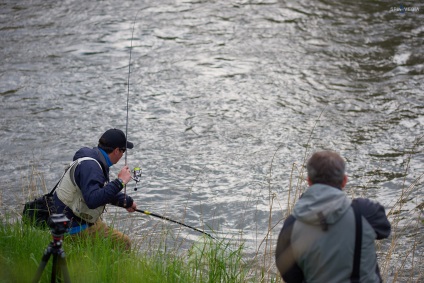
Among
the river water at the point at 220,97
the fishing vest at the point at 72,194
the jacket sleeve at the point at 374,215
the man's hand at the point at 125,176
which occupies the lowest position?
the river water at the point at 220,97

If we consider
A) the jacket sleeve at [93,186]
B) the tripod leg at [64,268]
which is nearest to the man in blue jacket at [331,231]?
the tripod leg at [64,268]

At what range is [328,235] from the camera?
361 cm

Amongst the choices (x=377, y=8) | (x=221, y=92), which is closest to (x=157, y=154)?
(x=221, y=92)

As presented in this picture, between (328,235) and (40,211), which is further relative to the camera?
(40,211)

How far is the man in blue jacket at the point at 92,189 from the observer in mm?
5387

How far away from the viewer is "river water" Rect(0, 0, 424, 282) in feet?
29.0

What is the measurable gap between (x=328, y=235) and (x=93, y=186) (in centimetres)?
229

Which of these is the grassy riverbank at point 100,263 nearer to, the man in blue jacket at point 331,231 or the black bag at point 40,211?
the black bag at point 40,211

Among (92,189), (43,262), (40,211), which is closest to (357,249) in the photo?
(43,262)

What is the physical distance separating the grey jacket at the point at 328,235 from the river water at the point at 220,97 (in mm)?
3407

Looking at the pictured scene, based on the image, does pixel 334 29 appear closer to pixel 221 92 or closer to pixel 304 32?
pixel 304 32

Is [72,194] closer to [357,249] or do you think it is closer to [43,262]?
[43,262]

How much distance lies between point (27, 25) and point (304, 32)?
5.35 meters

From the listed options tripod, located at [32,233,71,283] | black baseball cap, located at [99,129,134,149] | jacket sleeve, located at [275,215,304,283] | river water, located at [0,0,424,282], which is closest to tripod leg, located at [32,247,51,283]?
tripod, located at [32,233,71,283]
